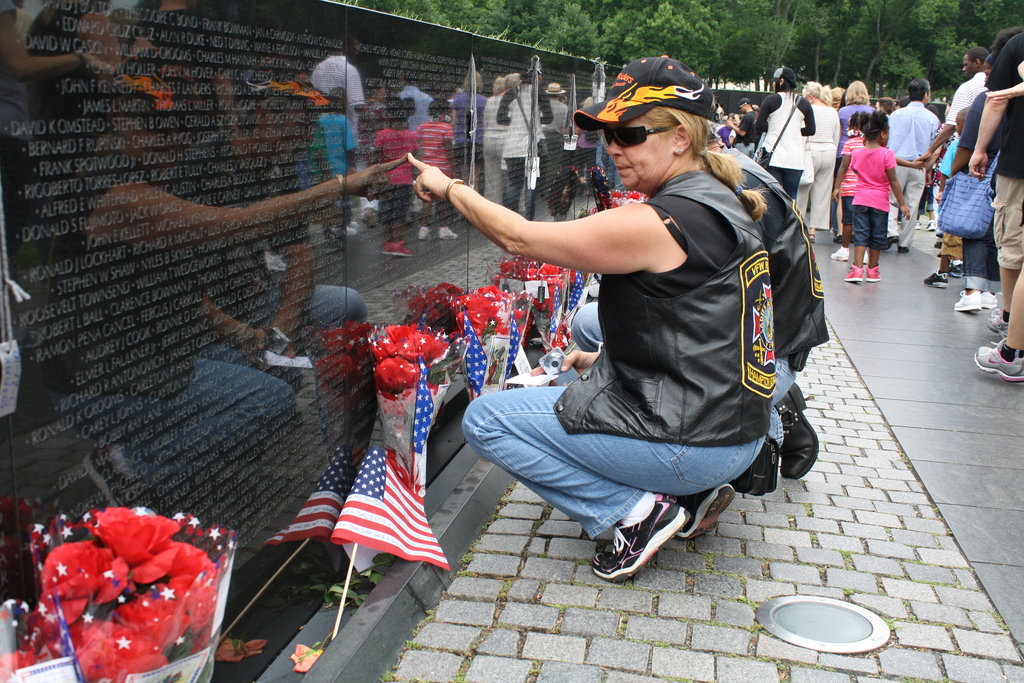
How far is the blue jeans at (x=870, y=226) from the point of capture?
1029 cm

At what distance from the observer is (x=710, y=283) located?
3.07 meters

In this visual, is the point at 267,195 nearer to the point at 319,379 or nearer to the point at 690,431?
the point at 319,379

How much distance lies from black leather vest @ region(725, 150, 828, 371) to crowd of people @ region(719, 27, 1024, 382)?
2.50 metres

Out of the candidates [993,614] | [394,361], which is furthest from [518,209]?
[993,614]

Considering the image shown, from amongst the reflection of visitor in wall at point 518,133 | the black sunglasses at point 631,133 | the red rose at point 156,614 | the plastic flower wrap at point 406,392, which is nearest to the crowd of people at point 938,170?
the reflection of visitor in wall at point 518,133

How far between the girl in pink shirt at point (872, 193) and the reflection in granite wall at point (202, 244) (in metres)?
7.18

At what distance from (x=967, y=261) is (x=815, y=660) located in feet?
21.0

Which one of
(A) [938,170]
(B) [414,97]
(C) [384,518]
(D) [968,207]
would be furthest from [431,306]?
(A) [938,170]

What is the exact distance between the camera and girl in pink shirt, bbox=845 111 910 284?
1025 cm

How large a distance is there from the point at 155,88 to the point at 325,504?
1756mm

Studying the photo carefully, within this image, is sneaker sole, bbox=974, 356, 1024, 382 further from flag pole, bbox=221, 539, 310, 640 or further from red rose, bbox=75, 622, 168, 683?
red rose, bbox=75, 622, 168, 683

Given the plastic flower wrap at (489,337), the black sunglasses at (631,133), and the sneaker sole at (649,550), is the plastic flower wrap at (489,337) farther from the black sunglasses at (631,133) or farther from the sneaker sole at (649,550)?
the black sunglasses at (631,133)

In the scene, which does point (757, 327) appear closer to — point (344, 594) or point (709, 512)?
point (709, 512)

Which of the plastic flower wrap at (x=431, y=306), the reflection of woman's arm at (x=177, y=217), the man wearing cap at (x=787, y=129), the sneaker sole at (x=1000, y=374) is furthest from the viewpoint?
the man wearing cap at (x=787, y=129)
